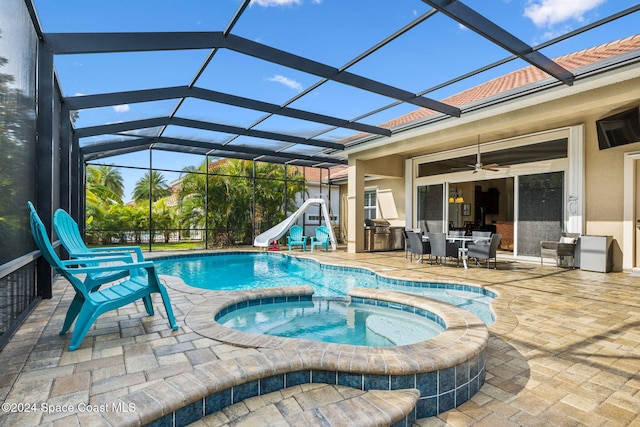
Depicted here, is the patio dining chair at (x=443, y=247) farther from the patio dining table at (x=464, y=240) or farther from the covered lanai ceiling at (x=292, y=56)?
the covered lanai ceiling at (x=292, y=56)

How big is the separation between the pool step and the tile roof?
19.2ft

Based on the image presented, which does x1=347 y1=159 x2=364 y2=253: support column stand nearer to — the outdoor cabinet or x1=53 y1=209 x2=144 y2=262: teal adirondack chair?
the outdoor cabinet

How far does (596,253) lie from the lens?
23.9ft

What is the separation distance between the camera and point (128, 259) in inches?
138

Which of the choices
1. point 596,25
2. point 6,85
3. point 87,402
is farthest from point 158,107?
point 596,25

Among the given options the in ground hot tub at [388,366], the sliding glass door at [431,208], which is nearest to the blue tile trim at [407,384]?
the in ground hot tub at [388,366]

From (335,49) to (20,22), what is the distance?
3.62 m

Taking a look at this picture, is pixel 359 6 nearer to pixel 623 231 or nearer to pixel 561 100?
pixel 561 100

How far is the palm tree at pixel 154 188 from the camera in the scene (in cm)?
2064

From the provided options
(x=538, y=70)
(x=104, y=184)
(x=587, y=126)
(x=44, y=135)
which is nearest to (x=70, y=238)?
(x=44, y=135)

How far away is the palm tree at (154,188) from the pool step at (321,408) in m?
20.7

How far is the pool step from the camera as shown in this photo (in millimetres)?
1910

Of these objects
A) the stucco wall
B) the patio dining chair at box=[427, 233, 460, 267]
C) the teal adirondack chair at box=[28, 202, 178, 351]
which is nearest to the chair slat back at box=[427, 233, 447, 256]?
the patio dining chair at box=[427, 233, 460, 267]

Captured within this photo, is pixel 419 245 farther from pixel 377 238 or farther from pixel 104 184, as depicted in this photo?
pixel 104 184
